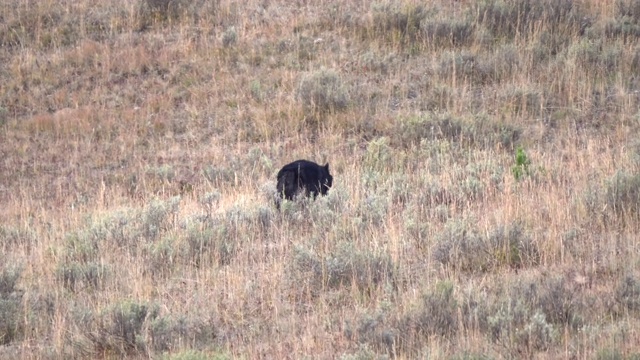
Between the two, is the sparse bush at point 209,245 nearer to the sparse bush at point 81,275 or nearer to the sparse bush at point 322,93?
the sparse bush at point 81,275

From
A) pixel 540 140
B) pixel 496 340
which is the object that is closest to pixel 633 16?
pixel 540 140

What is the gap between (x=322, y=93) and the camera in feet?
44.0

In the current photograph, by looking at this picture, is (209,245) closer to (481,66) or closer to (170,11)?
(481,66)

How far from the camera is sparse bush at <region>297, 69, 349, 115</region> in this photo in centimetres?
1339

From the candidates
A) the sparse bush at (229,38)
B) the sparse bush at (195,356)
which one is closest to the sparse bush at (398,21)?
the sparse bush at (229,38)

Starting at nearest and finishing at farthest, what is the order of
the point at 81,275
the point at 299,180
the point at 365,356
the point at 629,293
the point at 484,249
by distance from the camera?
1. the point at 365,356
2. the point at 629,293
3. the point at 484,249
4. the point at 81,275
5. the point at 299,180

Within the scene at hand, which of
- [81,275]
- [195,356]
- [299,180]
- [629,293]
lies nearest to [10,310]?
[81,275]

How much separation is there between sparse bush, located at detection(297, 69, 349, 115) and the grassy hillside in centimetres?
3

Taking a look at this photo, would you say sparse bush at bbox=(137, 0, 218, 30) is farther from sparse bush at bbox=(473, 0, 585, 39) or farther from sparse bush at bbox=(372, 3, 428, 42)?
sparse bush at bbox=(473, 0, 585, 39)

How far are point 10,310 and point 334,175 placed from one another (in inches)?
195

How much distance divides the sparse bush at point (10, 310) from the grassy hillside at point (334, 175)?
0.06 ft

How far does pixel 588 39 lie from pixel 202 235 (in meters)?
8.50

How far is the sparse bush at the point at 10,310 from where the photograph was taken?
6.34 m

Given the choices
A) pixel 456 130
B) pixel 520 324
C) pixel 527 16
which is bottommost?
pixel 456 130
